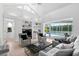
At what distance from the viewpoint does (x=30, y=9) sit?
7.84 ft

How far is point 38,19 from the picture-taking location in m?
2.39

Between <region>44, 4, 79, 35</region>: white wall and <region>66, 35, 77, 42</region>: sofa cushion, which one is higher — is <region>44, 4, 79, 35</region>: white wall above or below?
above

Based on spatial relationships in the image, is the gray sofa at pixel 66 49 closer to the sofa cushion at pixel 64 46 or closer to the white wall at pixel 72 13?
the sofa cushion at pixel 64 46

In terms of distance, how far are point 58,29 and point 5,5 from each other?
1160 millimetres

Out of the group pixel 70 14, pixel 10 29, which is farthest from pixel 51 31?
pixel 10 29

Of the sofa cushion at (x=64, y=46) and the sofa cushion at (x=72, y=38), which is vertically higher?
the sofa cushion at (x=72, y=38)

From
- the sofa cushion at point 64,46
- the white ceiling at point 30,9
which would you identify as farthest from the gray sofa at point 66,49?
the white ceiling at point 30,9

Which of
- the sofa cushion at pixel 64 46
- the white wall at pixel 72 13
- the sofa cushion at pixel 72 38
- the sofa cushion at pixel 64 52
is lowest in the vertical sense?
the sofa cushion at pixel 64 52

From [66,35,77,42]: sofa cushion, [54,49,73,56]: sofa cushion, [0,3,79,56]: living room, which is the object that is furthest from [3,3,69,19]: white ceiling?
[54,49,73,56]: sofa cushion

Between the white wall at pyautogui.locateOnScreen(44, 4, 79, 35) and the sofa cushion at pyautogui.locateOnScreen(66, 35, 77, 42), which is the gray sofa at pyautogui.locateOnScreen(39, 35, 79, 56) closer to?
the sofa cushion at pyautogui.locateOnScreen(66, 35, 77, 42)

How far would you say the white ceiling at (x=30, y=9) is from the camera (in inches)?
92.4

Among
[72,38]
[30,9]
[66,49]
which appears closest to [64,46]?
[66,49]

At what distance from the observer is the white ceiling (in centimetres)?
235

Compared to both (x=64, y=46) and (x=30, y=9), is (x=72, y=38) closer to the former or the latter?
(x=64, y=46)
